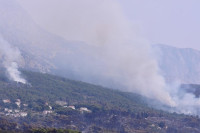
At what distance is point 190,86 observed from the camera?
488ft

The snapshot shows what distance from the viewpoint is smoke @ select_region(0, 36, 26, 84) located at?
122 m

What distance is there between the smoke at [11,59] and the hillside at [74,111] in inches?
106

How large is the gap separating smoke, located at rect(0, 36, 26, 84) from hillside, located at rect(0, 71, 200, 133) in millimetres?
2695

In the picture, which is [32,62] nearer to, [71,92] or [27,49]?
[27,49]

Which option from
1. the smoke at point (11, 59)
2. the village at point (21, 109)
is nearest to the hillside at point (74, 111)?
the village at point (21, 109)

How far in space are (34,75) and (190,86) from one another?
164 feet

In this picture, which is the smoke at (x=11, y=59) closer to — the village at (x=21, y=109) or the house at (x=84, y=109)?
the village at (x=21, y=109)

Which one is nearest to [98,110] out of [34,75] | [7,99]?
[7,99]

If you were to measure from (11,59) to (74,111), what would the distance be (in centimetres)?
5741

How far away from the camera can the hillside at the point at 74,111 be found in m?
80.3

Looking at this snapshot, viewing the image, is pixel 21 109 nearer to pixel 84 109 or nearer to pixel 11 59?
pixel 84 109

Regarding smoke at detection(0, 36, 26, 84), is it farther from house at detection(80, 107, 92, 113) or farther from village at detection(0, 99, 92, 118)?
house at detection(80, 107, 92, 113)

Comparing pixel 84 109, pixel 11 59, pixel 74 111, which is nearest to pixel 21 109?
pixel 74 111

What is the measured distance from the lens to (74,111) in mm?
92500
